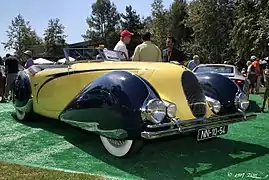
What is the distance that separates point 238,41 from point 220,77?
2340 cm

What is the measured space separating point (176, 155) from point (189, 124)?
754 mm

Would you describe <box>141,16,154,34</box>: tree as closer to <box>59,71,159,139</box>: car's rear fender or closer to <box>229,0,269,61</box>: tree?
<box>229,0,269,61</box>: tree

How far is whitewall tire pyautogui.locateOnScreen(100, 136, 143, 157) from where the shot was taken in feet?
15.0

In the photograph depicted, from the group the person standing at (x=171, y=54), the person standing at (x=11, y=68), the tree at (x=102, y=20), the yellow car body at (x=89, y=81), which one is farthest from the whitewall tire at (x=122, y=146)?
the tree at (x=102, y=20)

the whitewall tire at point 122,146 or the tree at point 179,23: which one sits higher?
the tree at point 179,23

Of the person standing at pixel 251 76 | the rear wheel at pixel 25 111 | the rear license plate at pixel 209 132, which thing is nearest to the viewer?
the rear license plate at pixel 209 132

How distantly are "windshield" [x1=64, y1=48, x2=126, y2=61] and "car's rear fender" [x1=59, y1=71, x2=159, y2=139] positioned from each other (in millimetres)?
1599

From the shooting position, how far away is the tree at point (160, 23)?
4819 cm

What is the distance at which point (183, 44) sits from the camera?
44781 millimetres

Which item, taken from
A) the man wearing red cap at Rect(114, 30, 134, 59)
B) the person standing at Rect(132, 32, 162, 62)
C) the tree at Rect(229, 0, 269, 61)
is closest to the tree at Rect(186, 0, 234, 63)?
the tree at Rect(229, 0, 269, 61)

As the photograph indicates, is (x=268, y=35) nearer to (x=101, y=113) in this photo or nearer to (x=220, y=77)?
(x=220, y=77)

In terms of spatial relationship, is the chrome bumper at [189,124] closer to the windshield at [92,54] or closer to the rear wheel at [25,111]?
the windshield at [92,54]

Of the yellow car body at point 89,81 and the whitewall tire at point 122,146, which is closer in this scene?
the whitewall tire at point 122,146

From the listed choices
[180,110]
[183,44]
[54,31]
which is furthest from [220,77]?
[54,31]
